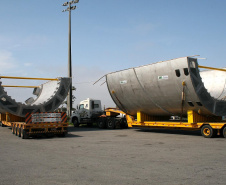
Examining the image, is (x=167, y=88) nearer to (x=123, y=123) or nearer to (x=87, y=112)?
(x=123, y=123)

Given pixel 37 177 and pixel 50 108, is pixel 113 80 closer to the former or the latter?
pixel 50 108

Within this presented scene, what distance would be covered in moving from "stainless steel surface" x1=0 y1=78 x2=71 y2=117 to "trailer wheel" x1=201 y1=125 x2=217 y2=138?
36.1 ft

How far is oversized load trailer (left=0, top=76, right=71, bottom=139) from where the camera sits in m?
16.2

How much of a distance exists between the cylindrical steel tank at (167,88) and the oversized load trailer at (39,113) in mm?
4367

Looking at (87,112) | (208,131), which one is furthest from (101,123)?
(208,131)

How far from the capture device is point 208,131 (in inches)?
606

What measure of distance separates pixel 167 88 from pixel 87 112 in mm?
12468

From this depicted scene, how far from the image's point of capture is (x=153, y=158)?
9258 mm

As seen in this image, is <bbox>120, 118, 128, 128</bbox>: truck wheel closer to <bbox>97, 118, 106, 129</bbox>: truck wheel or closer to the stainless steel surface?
<bbox>97, 118, 106, 129</bbox>: truck wheel

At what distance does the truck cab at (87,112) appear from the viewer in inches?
1053

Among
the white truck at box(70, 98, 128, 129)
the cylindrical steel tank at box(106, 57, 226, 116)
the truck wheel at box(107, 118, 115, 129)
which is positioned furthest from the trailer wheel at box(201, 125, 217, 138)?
the truck wheel at box(107, 118, 115, 129)

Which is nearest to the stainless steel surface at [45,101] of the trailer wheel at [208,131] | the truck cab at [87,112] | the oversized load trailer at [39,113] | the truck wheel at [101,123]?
the oversized load trailer at [39,113]

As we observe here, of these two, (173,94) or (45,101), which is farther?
(45,101)

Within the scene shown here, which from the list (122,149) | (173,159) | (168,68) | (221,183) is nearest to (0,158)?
(122,149)
